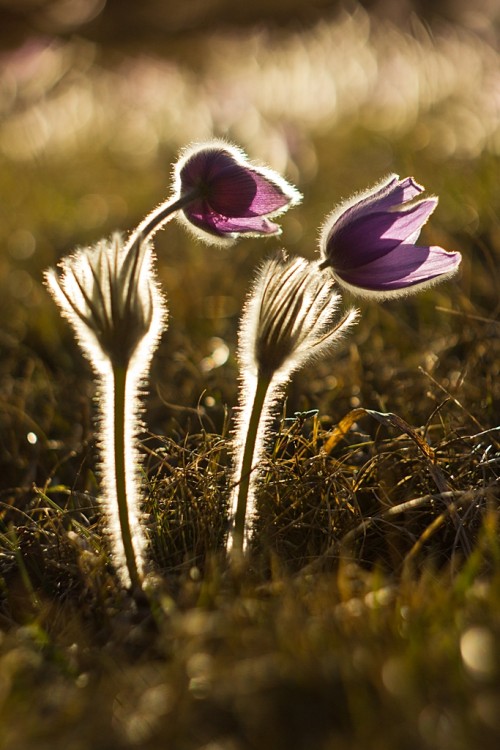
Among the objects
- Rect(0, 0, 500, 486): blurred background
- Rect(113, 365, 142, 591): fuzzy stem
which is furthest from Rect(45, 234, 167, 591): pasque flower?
Rect(0, 0, 500, 486): blurred background

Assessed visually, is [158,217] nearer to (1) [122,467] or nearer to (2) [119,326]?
(2) [119,326]

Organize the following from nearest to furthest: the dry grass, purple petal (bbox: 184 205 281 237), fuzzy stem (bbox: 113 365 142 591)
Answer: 1. the dry grass
2. fuzzy stem (bbox: 113 365 142 591)
3. purple petal (bbox: 184 205 281 237)

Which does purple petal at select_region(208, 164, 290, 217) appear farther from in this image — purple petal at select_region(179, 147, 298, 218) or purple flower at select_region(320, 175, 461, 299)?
purple flower at select_region(320, 175, 461, 299)

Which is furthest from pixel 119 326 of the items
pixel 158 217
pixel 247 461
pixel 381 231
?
pixel 381 231

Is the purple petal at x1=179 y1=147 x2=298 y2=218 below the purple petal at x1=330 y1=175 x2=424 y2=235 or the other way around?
the other way around

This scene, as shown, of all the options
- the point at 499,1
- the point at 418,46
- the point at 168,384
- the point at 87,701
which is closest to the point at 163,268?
the point at 168,384

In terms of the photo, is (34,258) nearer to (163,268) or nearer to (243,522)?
(163,268)

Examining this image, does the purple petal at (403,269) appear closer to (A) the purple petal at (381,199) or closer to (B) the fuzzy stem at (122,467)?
(A) the purple petal at (381,199)

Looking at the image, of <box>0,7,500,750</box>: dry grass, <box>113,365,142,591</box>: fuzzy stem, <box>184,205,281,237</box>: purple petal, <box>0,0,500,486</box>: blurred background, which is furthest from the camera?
<box>0,0,500,486</box>: blurred background
